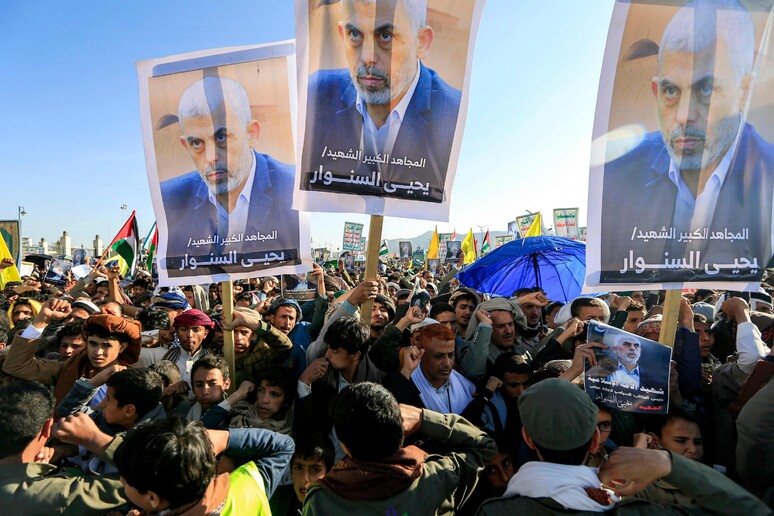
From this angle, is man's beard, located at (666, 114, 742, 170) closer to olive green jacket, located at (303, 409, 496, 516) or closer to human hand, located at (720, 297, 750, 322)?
human hand, located at (720, 297, 750, 322)

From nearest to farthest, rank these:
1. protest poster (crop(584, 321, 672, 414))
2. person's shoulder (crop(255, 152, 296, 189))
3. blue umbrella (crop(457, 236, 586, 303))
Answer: protest poster (crop(584, 321, 672, 414)) < person's shoulder (crop(255, 152, 296, 189)) < blue umbrella (crop(457, 236, 586, 303))

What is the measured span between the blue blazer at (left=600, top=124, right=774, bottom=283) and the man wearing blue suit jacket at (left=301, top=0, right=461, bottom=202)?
1.13m

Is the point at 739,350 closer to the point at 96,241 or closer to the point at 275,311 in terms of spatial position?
the point at 275,311

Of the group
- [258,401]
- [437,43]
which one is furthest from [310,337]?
[437,43]

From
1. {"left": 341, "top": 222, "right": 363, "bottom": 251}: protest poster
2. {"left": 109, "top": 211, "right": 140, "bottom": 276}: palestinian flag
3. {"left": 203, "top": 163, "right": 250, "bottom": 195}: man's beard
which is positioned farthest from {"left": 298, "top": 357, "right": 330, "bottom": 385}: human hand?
{"left": 341, "top": 222, "right": 363, "bottom": 251}: protest poster

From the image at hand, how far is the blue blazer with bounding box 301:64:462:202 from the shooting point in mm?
2840

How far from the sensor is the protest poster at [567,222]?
66.1ft

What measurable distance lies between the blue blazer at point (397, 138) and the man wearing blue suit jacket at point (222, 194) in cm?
56

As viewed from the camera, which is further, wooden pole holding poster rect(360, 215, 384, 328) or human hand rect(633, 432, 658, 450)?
wooden pole holding poster rect(360, 215, 384, 328)

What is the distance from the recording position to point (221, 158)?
3209 mm

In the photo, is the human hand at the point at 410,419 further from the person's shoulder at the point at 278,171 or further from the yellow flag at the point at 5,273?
the yellow flag at the point at 5,273

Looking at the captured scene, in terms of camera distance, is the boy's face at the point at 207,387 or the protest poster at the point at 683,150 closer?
the protest poster at the point at 683,150

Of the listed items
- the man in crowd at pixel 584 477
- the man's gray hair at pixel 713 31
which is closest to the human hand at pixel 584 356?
the man in crowd at pixel 584 477

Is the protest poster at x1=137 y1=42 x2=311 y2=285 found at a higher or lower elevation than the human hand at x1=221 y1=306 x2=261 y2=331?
higher
